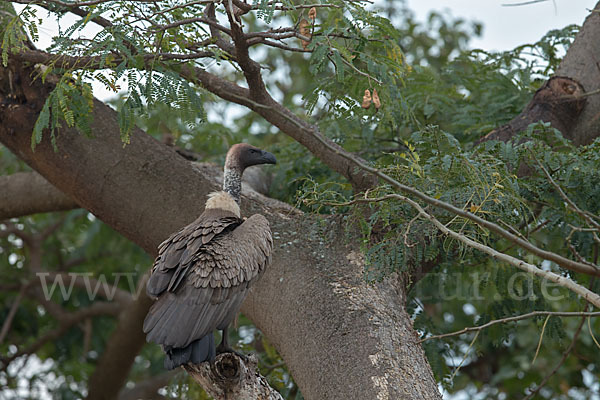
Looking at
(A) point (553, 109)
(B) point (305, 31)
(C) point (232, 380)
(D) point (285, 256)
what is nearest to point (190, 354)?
(C) point (232, 380)

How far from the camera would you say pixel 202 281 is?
3.65 metres

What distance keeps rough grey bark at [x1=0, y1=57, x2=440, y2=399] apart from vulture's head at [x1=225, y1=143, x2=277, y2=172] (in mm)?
228

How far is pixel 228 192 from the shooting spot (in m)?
4.71

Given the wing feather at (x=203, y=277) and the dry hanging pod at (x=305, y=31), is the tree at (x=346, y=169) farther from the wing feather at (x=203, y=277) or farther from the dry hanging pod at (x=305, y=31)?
Result: the wing feather at (x=203, y=277)

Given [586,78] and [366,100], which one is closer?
[366,100]

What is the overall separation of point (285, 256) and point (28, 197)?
290 cm

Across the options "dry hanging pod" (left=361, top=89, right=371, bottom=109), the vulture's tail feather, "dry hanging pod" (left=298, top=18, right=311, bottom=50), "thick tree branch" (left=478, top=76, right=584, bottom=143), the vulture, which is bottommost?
the vulture's tail feather

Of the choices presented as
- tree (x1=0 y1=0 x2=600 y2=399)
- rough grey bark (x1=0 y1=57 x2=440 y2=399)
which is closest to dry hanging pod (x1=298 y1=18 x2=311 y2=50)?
tree (x1=0 y1=0 x2=600 y2=399)

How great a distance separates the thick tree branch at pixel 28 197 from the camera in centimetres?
612

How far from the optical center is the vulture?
11.2 feet

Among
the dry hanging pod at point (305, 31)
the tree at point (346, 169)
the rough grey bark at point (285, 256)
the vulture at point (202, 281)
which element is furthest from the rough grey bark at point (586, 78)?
the vulture at point (202, 281)

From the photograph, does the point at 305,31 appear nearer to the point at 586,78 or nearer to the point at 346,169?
the point at 346,169

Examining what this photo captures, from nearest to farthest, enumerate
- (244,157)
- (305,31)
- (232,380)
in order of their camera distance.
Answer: (232,380) < (305,31) < (244,157)

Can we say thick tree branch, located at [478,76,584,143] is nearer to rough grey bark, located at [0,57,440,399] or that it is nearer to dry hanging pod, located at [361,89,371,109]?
dry hanging pod, located at [361,89,371,109]
